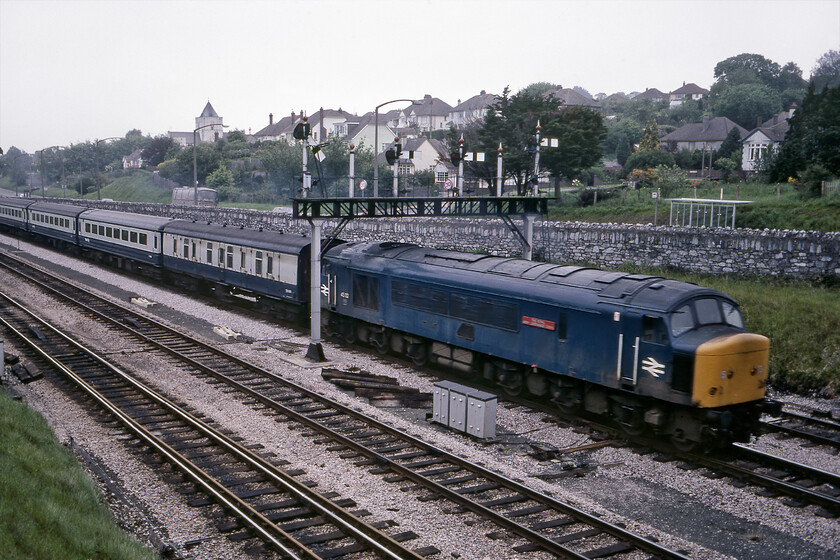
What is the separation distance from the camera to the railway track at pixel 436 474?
10414mm

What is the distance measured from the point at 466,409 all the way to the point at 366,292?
27.7 feet

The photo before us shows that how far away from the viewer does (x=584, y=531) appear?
10727 mm

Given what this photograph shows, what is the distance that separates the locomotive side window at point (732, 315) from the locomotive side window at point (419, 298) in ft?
24.0

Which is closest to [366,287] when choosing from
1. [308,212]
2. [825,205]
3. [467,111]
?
[308,212]

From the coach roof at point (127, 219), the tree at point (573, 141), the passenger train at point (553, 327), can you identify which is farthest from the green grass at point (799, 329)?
the coach roof at point (127, 219)

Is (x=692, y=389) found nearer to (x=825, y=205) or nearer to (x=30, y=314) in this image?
(x=825, y=205)

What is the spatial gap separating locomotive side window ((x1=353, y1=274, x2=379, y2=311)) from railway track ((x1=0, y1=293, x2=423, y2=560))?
713 cm

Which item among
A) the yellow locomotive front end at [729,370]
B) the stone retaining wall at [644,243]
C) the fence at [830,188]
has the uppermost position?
the fence at [830,188]

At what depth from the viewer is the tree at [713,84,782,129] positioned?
4186 inches

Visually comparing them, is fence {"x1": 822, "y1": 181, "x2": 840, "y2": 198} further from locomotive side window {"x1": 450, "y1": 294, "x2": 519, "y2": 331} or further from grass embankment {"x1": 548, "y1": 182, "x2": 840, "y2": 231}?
locomotive side window {"x1": 450, "y1": 294, "x2": 519, "y2": 331}

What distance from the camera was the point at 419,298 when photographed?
68.0ft

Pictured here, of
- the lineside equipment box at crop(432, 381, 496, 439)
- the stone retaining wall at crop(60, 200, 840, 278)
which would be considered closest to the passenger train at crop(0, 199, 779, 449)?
the lineside equipment box at crop(432, 381, 496, 439)

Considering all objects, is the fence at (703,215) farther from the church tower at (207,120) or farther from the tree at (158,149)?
the church tower at (207,120)

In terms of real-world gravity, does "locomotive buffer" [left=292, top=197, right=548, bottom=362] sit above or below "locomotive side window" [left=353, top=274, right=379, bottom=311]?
above
